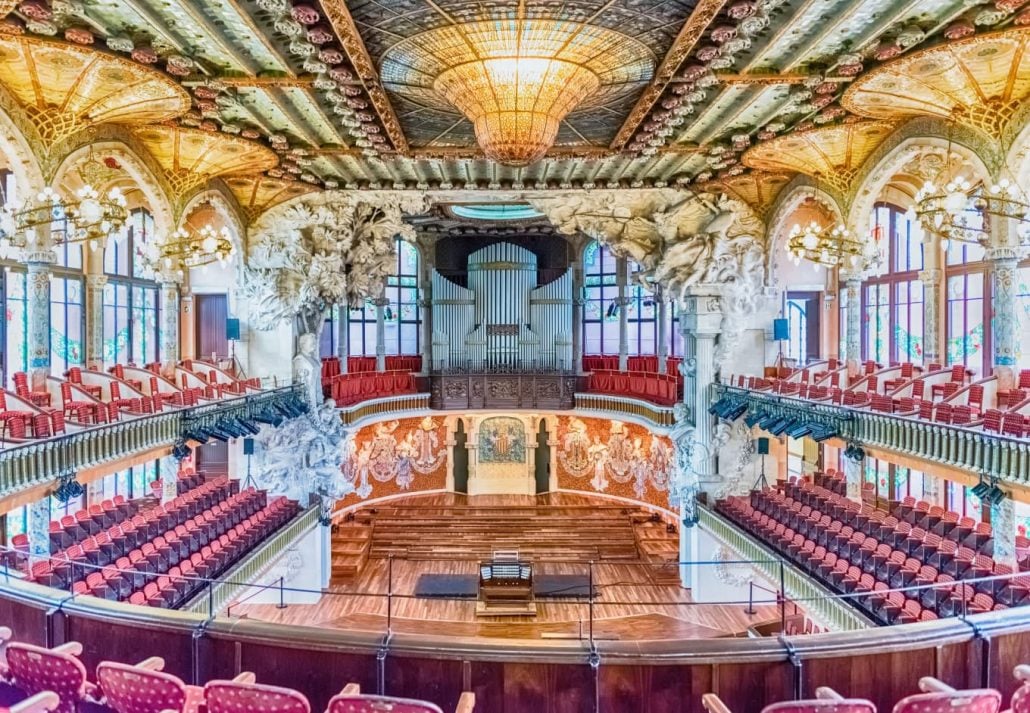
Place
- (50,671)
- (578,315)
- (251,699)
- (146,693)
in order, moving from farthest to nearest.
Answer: (578,315), (50,671), (146,693), (251,699)

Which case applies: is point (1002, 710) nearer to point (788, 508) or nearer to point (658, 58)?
point (658, 58)

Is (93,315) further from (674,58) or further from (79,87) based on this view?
(674,58)

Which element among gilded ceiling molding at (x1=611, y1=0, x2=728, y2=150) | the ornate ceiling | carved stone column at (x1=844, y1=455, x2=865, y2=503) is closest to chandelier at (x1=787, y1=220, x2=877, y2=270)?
the ornate ceiling

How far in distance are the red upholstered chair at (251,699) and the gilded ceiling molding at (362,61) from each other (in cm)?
662

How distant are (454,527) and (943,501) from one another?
1269 centimetres

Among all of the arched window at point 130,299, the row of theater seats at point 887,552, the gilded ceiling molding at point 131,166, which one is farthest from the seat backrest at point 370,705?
the arched window at point 130,299

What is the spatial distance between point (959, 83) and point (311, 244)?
14.3 m

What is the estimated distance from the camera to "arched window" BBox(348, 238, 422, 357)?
2541 cm

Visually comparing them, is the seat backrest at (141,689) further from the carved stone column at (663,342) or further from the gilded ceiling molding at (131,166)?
the carved stone column at (663,342)

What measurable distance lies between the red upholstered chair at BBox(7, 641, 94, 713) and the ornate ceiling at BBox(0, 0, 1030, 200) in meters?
6.47

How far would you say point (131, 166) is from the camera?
13.8 meters

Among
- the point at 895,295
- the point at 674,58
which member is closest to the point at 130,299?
the point at 674,58

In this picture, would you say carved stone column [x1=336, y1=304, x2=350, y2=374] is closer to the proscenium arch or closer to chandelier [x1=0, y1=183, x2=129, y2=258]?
the proscenium arch

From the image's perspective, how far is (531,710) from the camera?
15.4 feet
